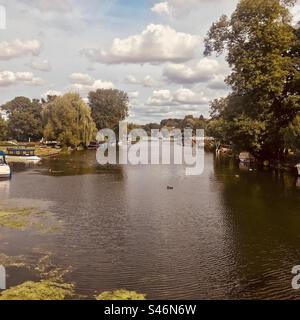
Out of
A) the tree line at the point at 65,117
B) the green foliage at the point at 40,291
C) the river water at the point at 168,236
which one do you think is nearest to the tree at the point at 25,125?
the tree line at the point at 65,117

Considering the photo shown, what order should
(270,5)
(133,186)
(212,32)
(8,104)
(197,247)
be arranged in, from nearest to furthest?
(197,247) < (133,186) < (270,5) < (212,32) < (8,104)

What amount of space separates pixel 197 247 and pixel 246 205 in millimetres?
13387

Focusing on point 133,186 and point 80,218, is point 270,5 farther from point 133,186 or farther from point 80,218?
point 80,218

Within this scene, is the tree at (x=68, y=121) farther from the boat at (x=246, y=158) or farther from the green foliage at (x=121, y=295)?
the green foliage at (x=121, y=295)

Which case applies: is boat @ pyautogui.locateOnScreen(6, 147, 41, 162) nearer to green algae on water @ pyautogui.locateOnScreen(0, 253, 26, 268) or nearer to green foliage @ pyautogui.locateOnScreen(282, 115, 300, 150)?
green foliage @ pyautogui.locateOnScreen(282, 115, 300, 150)

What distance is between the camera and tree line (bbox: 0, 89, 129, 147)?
103m

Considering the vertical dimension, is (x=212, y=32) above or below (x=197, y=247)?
above

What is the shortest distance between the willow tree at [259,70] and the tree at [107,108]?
279 feet

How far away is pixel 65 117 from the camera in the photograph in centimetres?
10288

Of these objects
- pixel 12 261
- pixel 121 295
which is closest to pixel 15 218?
pixel 12 261

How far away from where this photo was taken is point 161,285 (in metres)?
17.8

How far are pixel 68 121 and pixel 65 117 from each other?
119cm

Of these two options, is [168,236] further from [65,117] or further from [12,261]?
[65,117]
